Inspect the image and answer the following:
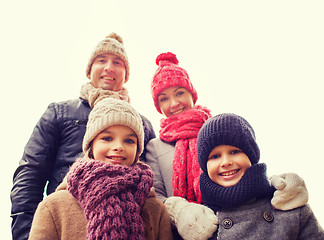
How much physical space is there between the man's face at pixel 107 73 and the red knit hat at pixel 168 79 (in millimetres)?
286

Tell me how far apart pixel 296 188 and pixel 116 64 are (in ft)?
5.14

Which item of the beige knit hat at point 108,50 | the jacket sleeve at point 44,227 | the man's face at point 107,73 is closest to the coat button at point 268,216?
the jacket sleeve at point 44,227

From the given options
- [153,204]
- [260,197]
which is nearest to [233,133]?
[260,197]

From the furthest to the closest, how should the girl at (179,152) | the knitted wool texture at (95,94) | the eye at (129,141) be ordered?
the knitted wool texture at (95,94), the eye at (129,141), the girl at (179,152)

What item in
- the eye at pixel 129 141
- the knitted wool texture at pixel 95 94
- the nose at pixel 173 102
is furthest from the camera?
the nose at pixel 173 102

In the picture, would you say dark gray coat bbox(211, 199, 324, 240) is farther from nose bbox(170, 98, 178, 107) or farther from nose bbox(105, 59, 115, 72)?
nose bbox(105, 59, 115, 72)

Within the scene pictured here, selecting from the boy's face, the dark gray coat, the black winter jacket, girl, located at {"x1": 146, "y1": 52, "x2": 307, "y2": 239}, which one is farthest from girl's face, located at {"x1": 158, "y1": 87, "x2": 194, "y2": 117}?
the dark gray coat

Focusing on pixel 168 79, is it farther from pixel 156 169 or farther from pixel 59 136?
pixel 59 136

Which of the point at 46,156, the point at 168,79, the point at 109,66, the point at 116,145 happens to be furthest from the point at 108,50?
the point at 116,145

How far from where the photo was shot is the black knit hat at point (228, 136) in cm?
137

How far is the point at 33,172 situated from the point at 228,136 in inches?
48.8

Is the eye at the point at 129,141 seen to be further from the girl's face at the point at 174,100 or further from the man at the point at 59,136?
the girl's face at the point at 174,100

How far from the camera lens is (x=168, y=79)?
2053 millimetres

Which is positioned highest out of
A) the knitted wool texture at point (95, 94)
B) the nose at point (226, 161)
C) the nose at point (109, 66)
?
the nose at point (109, 66)
